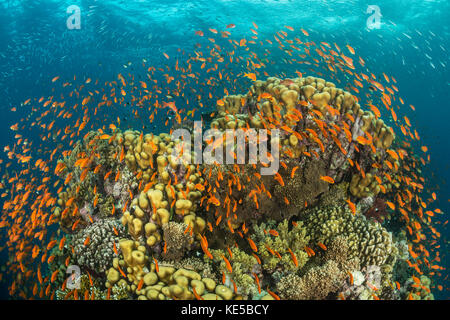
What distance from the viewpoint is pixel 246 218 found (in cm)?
598

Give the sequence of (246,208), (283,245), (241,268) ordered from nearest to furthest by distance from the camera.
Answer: (241,268)
(283,245)
(246,208)

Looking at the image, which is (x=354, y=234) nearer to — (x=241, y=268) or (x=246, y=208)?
(x=246, y=208)

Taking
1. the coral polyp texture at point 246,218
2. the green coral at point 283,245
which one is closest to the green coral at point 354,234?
the coral polyp texture at point 246,218

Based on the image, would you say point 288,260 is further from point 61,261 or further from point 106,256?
point 61,261

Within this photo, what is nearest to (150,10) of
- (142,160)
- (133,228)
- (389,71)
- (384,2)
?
(384,2)

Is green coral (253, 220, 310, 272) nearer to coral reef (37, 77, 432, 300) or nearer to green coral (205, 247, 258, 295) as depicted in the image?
coral reef (37, 77, 432, 300)

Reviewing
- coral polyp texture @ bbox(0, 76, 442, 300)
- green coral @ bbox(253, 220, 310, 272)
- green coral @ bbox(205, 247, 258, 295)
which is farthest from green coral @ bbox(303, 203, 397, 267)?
green coral @ bbox(205, 247, 258, 295)

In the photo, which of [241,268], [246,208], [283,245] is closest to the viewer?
[241,268]

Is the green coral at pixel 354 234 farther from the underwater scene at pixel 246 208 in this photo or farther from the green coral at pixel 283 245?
the green coral at pixel 283 245

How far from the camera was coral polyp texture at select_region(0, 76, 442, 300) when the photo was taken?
4.86 metres

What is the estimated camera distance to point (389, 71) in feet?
156

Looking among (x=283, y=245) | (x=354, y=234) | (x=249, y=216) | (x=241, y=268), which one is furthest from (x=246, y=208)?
(x=354, y=234)

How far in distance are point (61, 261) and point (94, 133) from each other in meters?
3.96

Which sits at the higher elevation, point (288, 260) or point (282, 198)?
point (282, 198)
